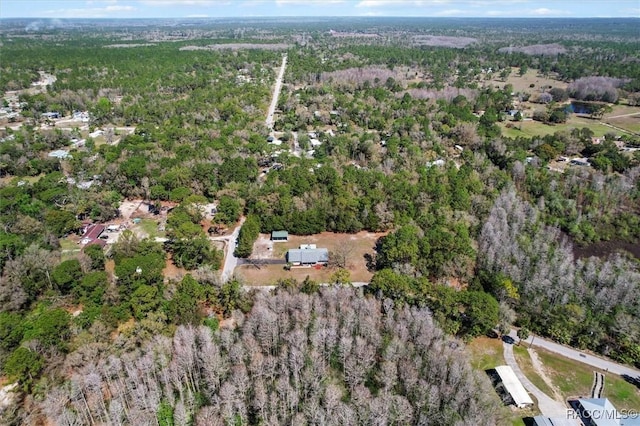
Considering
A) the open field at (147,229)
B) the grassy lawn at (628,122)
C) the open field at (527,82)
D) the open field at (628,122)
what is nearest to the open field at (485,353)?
the open field at (147,229)

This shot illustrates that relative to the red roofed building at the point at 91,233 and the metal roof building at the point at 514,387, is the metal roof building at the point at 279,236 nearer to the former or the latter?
the red roofed building at the point at 91,233

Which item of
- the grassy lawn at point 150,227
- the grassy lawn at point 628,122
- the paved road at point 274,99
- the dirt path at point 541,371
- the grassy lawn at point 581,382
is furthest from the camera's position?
the paved road at point 274,99

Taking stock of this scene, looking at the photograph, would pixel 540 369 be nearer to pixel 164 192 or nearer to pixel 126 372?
pixel 126 372

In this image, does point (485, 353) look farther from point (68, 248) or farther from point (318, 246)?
point (68, 248)

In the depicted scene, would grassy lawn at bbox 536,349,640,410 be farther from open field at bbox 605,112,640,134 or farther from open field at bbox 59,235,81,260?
open field at bbox 605,112,640,134

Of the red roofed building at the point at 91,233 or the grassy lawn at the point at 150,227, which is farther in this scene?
the grassy lawn at the point at 150,227

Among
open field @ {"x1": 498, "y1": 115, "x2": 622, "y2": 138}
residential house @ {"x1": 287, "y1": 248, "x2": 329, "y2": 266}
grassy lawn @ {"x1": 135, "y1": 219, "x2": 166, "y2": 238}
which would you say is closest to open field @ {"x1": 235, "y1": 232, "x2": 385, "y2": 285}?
residential house @ {"x1": 287, "y1": 248, "x2": 329, "y2": 266}
